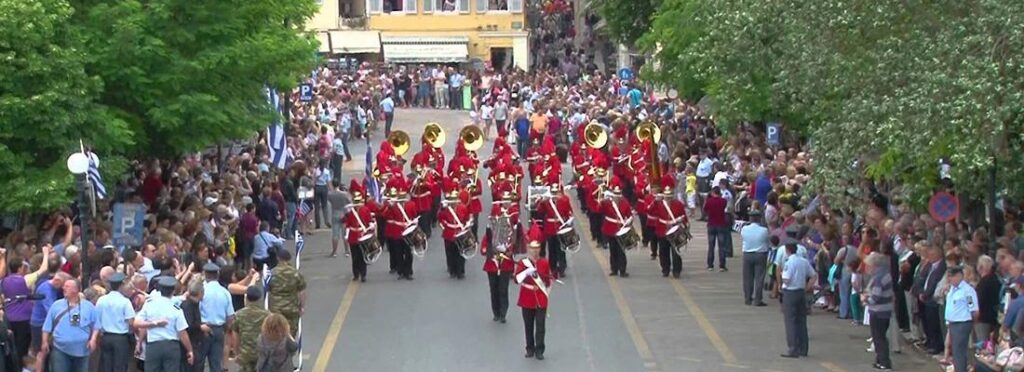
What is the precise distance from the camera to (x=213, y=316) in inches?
803

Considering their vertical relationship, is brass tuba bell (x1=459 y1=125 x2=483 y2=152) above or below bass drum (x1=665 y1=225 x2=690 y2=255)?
above

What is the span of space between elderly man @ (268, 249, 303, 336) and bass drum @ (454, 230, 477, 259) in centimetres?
921

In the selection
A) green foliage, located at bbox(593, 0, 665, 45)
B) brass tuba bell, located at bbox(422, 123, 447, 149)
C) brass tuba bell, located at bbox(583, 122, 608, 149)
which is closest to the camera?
brass tuba bell, located at bbox(422, 123, 447, 149)

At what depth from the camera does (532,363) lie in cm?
2270

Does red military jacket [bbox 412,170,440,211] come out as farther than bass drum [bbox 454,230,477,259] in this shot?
Yes

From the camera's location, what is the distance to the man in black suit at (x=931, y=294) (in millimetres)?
22844

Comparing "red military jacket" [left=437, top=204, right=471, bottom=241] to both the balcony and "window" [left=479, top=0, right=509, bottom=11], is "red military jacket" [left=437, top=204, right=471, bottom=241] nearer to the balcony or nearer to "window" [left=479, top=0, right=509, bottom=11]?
the balcony

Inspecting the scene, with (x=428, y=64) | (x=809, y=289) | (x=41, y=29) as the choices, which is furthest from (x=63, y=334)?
(x=428, y=64)

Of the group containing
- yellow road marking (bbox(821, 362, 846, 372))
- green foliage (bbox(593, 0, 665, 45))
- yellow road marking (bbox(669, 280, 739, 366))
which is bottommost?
yellow road marking (bbox(821, 362, 846, 372))

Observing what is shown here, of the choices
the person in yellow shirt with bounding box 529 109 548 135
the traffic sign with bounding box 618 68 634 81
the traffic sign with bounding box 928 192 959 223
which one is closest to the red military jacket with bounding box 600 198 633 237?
the traffic sign with bounding box 928 192 959 223

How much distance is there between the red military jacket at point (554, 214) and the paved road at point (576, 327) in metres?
0.80

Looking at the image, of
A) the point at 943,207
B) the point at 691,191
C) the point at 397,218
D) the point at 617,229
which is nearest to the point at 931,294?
the point at 943,207

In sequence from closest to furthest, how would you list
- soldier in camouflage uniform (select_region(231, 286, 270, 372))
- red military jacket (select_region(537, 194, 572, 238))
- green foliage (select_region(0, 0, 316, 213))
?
soldier in camouflage uniform (select_region(231, 286, 270, 372)) → green foliage (select_region(0, 0, 316, 213)) → red military jacket (select_region(537, 194, 572, 238))

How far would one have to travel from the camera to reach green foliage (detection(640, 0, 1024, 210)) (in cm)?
1975
